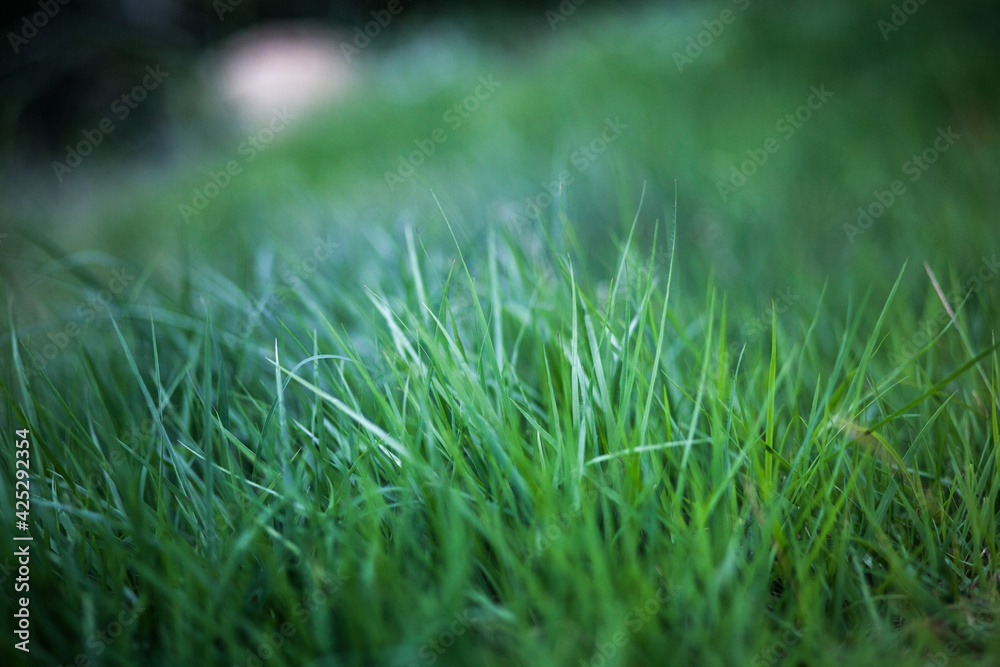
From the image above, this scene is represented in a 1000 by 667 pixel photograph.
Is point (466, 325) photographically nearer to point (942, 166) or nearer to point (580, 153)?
point (580, 153)

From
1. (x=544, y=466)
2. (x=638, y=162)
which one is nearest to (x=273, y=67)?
(x=638, y=162)

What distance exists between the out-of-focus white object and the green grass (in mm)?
4612

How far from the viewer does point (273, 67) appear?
605cm

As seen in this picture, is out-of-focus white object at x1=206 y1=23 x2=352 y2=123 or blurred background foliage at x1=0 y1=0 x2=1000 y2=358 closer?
blurred background foliage at x1=0 y1=0 x2=1000 y2=358

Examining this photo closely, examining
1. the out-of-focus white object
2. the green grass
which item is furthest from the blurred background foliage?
the out-of-focus white object

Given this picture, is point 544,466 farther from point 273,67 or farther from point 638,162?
point 273,67

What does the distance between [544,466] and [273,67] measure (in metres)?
6.47

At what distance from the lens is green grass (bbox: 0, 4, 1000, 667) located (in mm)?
616

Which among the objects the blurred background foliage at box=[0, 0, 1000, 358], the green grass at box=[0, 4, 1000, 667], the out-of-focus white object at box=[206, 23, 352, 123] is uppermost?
the out-of-focus white object at box=[206, 23, 352, 123]

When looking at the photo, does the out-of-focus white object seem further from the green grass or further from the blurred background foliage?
the green grass

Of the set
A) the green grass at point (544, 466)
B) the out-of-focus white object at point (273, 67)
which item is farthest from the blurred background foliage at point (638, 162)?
the out-of-focus white object at point (273, 67)

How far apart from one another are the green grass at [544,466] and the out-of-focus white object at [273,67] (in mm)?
4612

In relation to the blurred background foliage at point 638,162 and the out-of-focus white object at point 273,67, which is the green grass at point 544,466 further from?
the out-of-focus white object at point 273,67

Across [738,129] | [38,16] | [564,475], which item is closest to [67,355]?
[564,475]
